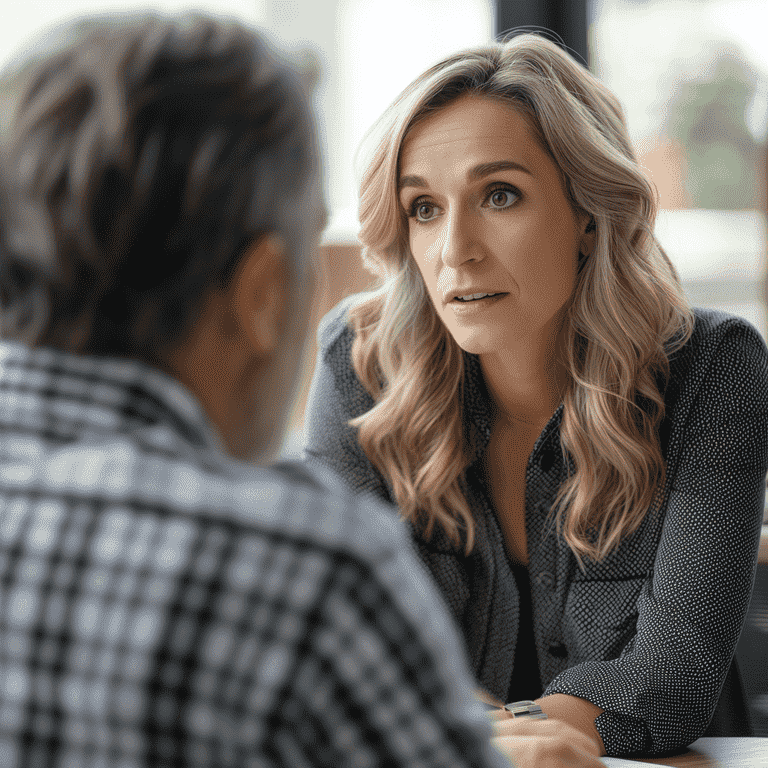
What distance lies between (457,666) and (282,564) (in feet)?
0.42

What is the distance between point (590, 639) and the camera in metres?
1.32

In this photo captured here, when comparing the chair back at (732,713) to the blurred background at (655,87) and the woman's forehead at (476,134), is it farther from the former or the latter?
the blurred background at (655,87)

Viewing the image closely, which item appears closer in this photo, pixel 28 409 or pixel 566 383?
pixel 28 409

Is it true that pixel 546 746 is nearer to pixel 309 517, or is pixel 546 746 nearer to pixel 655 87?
pixel 309 517

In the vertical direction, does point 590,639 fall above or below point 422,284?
below

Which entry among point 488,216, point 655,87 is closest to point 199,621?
point 488,216

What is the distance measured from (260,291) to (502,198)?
2.79ft

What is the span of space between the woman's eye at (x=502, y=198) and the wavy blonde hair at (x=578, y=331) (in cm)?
10

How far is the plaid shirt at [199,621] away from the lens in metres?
0.44

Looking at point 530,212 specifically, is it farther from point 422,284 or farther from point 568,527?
A: point 568,527

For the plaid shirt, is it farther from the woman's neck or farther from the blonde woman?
the woman's neck

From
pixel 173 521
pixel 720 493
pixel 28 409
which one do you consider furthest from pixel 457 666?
pixel 720 493

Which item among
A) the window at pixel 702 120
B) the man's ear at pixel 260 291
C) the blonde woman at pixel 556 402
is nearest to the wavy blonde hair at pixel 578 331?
the blonde woman at pixel 556 402

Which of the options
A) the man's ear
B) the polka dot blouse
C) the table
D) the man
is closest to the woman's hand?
the table
